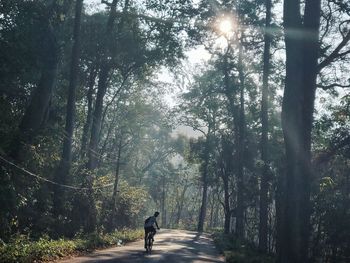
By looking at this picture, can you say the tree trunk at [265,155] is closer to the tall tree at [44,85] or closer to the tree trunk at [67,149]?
the tree trunk at [67,149]

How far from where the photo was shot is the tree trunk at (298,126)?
32.7 feet

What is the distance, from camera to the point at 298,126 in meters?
10.4

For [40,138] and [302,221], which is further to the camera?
[40,138]

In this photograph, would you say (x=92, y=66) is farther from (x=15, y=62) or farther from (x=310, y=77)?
(x=310, y=77)

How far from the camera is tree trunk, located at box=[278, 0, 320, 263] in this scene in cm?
997

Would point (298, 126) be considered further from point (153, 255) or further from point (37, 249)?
point (153, 255)

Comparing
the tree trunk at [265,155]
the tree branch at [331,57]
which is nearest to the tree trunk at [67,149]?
the tree trunk at [265,155]

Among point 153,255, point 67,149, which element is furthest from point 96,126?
point 153,255

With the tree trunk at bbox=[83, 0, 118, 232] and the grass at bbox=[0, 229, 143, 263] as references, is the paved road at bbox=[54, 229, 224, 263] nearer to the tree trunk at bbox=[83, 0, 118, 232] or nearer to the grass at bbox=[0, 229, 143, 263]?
the grass at bbox=[0, 229, 143, 263]

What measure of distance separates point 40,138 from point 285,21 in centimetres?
1056

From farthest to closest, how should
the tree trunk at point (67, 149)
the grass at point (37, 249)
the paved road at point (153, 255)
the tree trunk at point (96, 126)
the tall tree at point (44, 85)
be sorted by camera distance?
the tree trunk at point (96, 126) < the tree trunk at point (67, 149) < the tall tree at point (44, 85) < the paved road at point (153, 255) < the grass at point (37, 249)

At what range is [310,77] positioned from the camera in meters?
10.6

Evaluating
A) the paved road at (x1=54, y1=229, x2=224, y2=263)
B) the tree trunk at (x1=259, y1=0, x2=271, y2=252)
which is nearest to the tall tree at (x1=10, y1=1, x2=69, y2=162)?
the paved road at (x1=54, y1=229, x2=224, y2=263)

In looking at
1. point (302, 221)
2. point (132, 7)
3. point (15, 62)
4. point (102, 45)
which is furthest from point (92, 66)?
point (302, 221)
